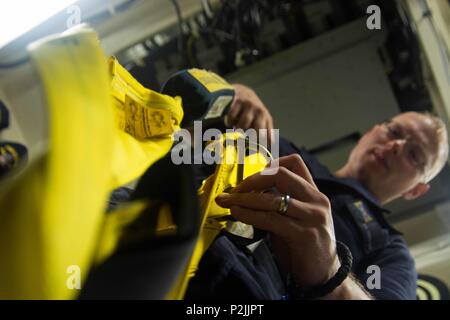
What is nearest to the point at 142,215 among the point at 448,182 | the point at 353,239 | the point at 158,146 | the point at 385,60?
the point at 158,146

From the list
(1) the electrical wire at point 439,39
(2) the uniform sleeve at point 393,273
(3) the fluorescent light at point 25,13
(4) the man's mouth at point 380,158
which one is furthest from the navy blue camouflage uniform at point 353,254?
(3) the fluorescent light at point 25,13

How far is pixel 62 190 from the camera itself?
20cm

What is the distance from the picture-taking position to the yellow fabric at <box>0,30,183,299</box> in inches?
7.9

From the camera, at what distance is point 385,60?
1.23 m

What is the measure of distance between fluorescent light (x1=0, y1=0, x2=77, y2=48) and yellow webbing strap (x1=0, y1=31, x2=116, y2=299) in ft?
2.14

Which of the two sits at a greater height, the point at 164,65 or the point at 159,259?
the point at 164,65

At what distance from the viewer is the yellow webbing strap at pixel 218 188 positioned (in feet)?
1.21

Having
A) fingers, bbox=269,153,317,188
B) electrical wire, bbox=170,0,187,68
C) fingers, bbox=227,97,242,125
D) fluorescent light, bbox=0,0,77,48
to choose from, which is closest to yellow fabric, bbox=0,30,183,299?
fingers, bbox=269,153,317,188

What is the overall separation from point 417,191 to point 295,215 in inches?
41.0

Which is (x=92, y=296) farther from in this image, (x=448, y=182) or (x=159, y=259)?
(x=448, y=182)

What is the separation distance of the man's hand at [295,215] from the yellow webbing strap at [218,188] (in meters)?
0.01

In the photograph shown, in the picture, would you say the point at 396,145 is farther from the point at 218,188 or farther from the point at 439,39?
the point at 218,188

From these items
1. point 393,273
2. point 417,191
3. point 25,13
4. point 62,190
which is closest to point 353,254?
point 393,273
